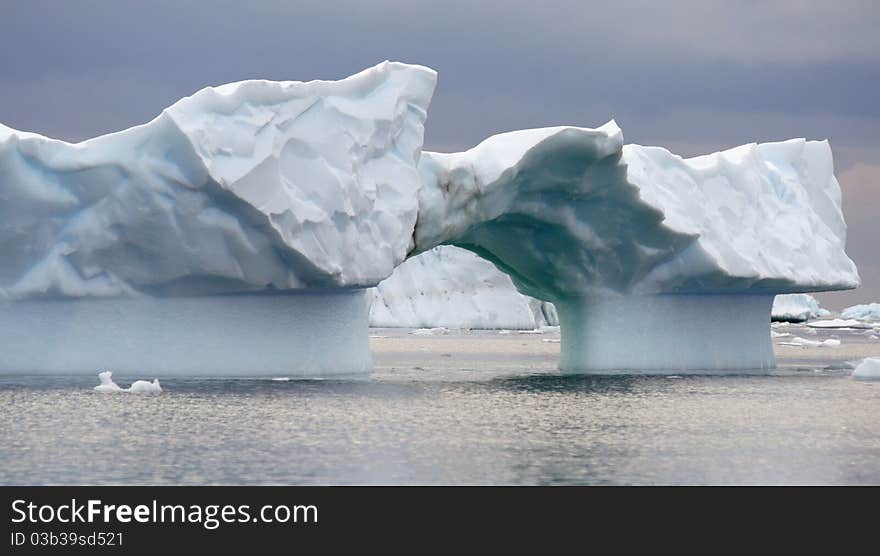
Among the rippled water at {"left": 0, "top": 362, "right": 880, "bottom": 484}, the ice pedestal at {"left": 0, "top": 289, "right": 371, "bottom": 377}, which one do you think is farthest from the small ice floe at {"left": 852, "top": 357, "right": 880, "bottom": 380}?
the ice pedestal at {"left": 0, "top": 289, "right": 371, "bottom": 377}

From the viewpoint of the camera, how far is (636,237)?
22.3 m

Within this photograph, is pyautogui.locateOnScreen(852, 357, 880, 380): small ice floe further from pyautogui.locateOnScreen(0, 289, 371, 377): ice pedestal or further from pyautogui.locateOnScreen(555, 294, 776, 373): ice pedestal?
pyautogui.locateOnScreen(0, 289, 371, 377): ice pedestal

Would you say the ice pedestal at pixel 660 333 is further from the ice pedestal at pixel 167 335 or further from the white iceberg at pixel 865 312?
the white iceberg at pixel 865 312

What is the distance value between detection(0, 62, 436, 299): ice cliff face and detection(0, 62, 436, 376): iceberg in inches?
0.8

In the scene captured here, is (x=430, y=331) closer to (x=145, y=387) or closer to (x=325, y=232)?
(x=325, y=232)

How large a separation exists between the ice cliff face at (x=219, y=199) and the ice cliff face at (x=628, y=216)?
4.77 ft

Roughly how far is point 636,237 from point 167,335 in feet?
23.2

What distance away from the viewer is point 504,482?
37.8 ft

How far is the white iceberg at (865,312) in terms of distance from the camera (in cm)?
8413

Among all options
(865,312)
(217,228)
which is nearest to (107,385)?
(217,228)

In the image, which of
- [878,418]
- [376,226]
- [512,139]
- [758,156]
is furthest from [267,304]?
[758,156]

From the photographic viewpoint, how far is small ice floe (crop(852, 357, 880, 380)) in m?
23.5
